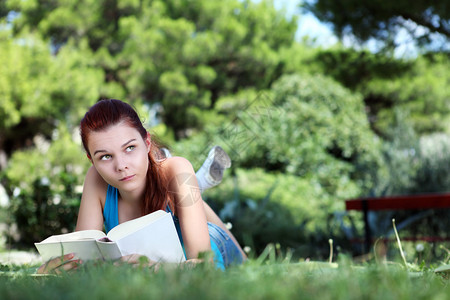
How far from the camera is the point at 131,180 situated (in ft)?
5.24

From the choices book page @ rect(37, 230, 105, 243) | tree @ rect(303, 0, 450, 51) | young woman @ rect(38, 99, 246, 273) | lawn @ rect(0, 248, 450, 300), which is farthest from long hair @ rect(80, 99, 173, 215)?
tree @ rect(303, 0, 450, 51)

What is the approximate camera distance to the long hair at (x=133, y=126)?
5.30 feet

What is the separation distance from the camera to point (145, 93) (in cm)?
1365

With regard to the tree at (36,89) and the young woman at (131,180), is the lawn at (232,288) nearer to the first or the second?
the young woman at (131,180)

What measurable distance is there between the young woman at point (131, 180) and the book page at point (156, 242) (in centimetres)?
10

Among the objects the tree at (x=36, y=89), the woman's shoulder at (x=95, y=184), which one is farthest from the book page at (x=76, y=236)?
the tree at (x=36, y=89)

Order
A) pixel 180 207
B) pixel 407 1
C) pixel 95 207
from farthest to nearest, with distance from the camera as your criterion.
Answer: pixel 407 1
pixel 95 207
pixel 180 207

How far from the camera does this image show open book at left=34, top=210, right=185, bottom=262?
125 centimetres

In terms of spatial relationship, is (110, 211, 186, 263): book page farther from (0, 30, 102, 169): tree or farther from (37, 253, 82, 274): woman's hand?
(0, 30, 102, 169): tree

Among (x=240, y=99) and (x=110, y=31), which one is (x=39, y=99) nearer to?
(x=110, y=31)

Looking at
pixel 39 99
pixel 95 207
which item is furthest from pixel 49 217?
pixel 39 99

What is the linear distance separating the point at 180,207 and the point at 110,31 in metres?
13.4

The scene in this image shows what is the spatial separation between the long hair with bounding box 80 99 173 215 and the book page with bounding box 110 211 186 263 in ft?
1.31

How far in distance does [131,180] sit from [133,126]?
200 millimetres
